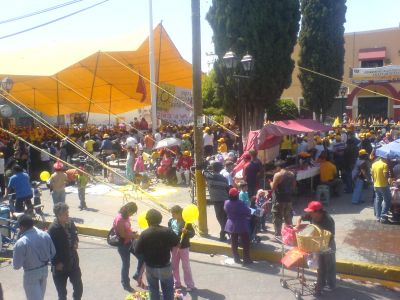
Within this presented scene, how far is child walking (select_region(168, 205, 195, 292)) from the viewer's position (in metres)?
6.70

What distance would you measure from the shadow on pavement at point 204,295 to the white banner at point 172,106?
50.7 ft

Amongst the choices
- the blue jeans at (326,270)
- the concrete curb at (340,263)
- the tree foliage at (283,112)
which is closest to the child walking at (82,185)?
the concrete curb at (340,263)

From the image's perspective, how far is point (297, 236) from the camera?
636 cm

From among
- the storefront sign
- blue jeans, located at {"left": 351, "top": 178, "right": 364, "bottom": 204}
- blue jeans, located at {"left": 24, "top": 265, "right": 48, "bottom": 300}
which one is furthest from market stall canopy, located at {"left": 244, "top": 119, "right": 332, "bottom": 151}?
the storefront sign

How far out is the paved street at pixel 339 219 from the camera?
8227 millimetres

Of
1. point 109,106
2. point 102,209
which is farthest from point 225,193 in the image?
point 109,106

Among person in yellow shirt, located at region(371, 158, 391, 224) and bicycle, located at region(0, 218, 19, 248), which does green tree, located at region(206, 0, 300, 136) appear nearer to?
person in yellow shirt, located at region(371, 158, 391, 224)

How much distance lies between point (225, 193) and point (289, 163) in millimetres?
5374

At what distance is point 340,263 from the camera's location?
764cm

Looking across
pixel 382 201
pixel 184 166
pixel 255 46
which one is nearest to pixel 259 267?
pixel 382 201

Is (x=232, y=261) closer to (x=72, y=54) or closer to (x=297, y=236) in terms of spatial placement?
(x=297, y=236)

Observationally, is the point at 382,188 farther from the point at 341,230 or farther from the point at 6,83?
the point at 6,83

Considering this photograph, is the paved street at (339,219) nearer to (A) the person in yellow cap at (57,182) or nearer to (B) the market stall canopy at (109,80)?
(A) the person in yellow cap at (57,182)

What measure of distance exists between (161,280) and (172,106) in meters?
18.9
